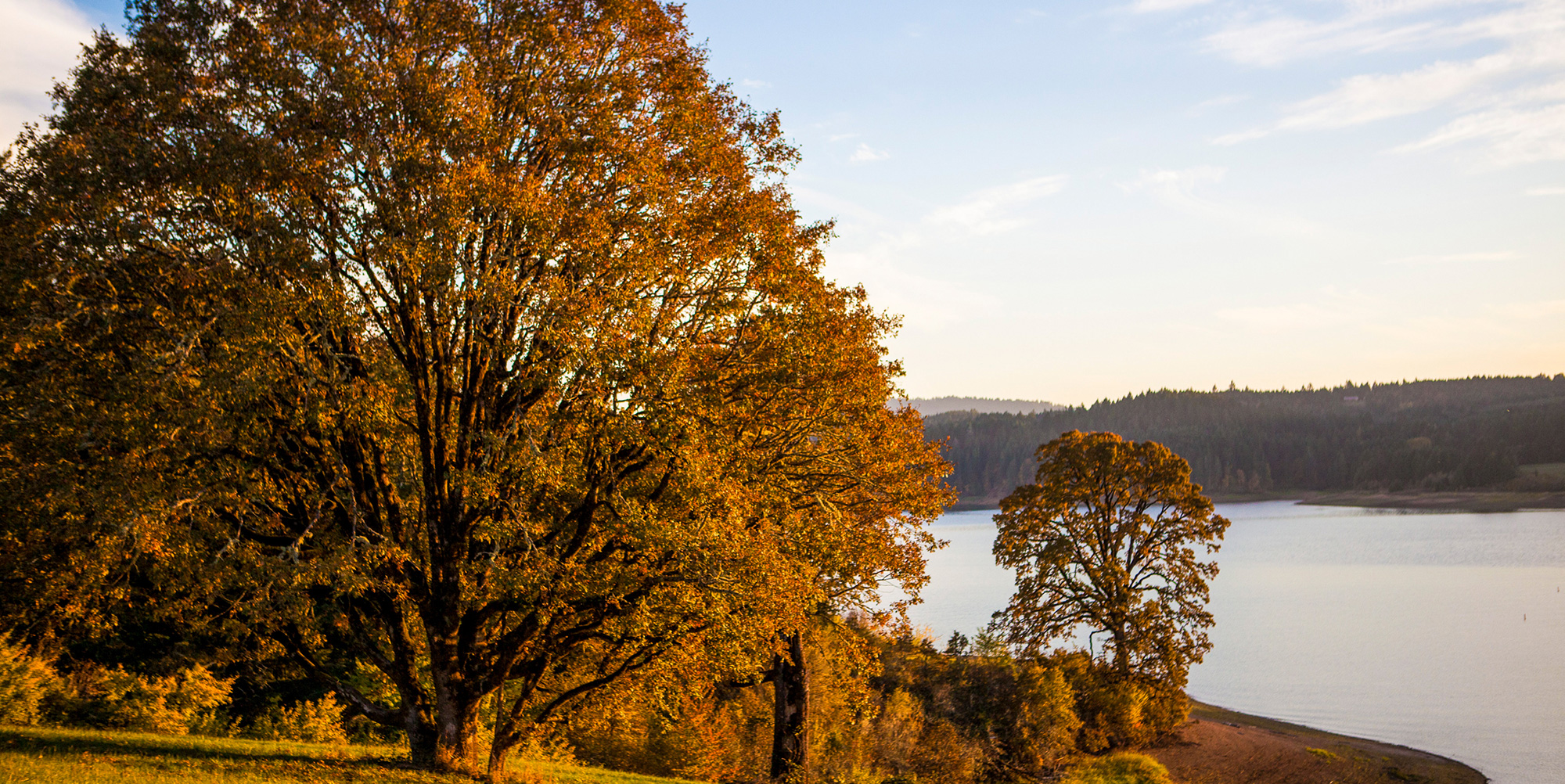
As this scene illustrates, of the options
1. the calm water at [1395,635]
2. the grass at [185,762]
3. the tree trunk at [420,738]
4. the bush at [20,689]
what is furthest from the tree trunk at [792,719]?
the calm water at [1395,635]

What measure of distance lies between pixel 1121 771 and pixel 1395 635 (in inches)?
1223

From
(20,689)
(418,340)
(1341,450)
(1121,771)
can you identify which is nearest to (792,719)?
(418,340)

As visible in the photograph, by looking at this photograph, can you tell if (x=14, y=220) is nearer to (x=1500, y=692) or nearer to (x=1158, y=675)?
(x=1158, y=675)

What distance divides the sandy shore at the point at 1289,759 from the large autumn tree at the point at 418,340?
23810mm

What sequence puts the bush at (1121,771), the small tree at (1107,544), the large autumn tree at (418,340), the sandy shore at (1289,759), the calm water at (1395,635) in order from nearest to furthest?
the large autumn tree at (418,340) < the bush at (1121,771) < the sandy shore at (1289,759) < the small tree at (1107,544) < the calm water at (1395,635)

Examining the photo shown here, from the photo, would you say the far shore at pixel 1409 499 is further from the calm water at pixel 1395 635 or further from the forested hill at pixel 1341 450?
the calm water at pixel 1395 635

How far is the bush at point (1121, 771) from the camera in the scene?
99.5 feet

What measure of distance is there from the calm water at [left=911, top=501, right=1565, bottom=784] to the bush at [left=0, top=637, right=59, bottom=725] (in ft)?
128

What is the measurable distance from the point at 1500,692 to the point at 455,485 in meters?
47.4

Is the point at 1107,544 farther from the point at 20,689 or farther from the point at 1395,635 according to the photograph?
the point at 20,689

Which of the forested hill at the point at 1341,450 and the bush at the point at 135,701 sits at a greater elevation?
the forested hill at the point at 1341,450

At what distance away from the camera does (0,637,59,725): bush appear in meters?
15.6

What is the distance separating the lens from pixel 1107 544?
3788 cm

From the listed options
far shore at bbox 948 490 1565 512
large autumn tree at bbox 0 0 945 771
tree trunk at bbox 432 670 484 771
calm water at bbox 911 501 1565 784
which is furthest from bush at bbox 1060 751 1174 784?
far shore at bbox 948 490 1565 512
